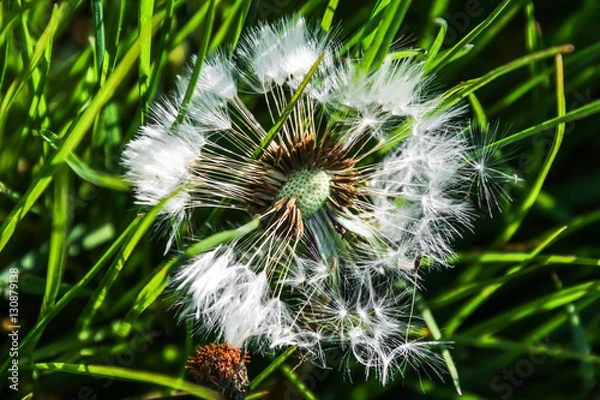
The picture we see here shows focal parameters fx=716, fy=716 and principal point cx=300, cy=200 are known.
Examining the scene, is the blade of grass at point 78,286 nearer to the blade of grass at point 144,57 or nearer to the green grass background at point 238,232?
the green grass background at point 238,232

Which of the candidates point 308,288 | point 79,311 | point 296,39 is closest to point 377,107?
point 296,39

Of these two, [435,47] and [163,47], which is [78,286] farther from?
[435,47]

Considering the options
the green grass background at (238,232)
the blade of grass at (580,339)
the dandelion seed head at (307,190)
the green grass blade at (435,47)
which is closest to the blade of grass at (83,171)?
the green grass background at (238,232)

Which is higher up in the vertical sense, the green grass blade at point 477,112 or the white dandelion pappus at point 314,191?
the green grass blade at point 477,112

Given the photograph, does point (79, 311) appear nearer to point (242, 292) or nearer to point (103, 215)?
point (103, 215)

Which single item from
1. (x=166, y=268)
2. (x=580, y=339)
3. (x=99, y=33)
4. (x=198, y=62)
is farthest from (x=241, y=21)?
(x=580, y=339)

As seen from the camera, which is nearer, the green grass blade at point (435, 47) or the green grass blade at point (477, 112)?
the green grass blade at point (435, 47)

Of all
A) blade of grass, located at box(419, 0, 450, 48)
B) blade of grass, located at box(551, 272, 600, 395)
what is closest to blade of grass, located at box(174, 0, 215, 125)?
blade of grass, located at box(419, 0, 450, 48)
